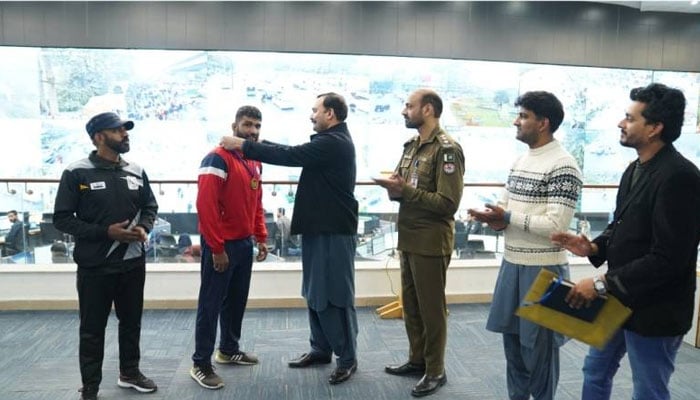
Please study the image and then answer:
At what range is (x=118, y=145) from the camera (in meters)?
2.50

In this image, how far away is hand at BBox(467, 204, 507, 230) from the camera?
2141 millimetres

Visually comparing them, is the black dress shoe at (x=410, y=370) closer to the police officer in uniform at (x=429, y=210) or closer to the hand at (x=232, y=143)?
the police officer in uniform at (x=429, y=210)

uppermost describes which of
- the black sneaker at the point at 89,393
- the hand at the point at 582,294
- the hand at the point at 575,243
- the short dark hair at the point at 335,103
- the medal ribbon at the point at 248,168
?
the short dark hair at the point at 335,103

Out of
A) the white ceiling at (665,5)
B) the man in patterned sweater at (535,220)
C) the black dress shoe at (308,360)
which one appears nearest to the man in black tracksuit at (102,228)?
the black dress shoe at (308,360)

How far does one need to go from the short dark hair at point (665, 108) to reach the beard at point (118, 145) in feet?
7.50

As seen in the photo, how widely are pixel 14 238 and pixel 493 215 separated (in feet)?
13.3

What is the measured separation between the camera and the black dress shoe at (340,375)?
110 inches

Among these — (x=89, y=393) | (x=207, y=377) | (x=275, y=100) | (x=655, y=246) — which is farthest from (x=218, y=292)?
(x=275, y=100)

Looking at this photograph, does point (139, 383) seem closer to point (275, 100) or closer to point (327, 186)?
point (327, 186)

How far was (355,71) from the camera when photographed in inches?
244

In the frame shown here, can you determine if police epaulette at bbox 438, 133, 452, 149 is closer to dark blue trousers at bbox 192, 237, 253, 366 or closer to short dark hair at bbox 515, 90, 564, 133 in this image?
short dark hair at bbox 515, 90, 564, 133

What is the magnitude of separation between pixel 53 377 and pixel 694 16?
7.26m

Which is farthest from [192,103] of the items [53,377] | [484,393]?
[484,393]

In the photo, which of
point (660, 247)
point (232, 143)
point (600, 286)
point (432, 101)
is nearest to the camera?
point (660, 247)
